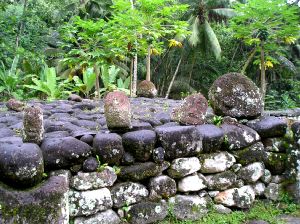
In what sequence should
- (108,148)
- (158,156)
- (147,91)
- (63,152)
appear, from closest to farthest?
(63,152) < (108,148) < (158,156) < (147,91)

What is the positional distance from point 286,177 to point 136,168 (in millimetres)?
2032

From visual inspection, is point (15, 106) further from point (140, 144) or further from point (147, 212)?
point (147, 212)

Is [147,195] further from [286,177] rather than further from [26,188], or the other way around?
[286,177]

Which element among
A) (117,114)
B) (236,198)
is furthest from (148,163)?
(236,198)

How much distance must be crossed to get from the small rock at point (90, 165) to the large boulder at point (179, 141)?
0.75 meters

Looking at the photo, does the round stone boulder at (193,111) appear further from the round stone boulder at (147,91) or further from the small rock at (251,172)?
the round stone boulder at (147,91)

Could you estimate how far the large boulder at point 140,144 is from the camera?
3.22m

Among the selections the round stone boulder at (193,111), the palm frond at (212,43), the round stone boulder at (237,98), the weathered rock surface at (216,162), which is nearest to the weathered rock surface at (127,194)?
the weathered rock surface at (216,162)

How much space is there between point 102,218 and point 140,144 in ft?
2.60

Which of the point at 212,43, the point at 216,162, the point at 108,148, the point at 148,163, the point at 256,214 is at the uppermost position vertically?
the point at 212,43

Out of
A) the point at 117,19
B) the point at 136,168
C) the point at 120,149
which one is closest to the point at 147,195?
the point at 136,168

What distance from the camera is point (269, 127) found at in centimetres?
404

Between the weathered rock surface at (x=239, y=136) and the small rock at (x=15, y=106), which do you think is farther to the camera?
the small rock at (x=15, y=106)

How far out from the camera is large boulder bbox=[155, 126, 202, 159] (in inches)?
133
